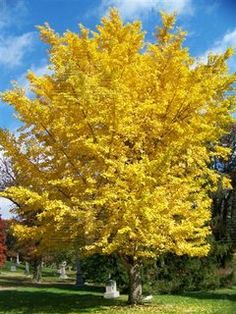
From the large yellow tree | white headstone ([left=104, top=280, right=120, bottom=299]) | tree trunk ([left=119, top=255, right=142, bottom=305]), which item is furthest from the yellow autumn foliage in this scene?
white headstone ([left=104, top=280, right=120, bottom=299])

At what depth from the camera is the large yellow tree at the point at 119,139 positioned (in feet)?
49.6

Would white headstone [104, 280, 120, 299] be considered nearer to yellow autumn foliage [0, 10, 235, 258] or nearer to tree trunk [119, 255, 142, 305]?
tree trunk [119, 255, 142, 305]

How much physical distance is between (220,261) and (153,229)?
17.5 metres

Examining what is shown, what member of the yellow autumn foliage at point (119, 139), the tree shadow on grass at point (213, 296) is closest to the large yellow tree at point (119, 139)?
the yellow autumn foliage at point (119, 139)

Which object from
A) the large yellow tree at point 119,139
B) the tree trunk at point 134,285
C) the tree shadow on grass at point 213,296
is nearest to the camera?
the large yellow tree at point 119,139

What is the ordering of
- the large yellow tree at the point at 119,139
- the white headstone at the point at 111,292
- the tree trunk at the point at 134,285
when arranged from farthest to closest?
1. the white headstone at the point at 111,292
2. the tree trunk at the point at 134,285
3. the large yellow tree at the point at 119,139

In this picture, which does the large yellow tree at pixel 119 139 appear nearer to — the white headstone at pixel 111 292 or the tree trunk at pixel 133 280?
the tree trunk at pixel 133 280

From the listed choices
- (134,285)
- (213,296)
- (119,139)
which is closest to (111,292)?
(134,285)

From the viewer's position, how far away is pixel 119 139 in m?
16.3

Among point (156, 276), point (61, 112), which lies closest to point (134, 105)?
point (61, 112)

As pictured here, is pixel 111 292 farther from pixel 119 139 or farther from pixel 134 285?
pixel 119 139

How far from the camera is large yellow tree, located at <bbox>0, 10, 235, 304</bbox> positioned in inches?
595

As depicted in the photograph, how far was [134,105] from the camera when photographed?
1661 cm

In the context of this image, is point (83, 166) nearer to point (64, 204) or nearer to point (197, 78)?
point (64, 204)
